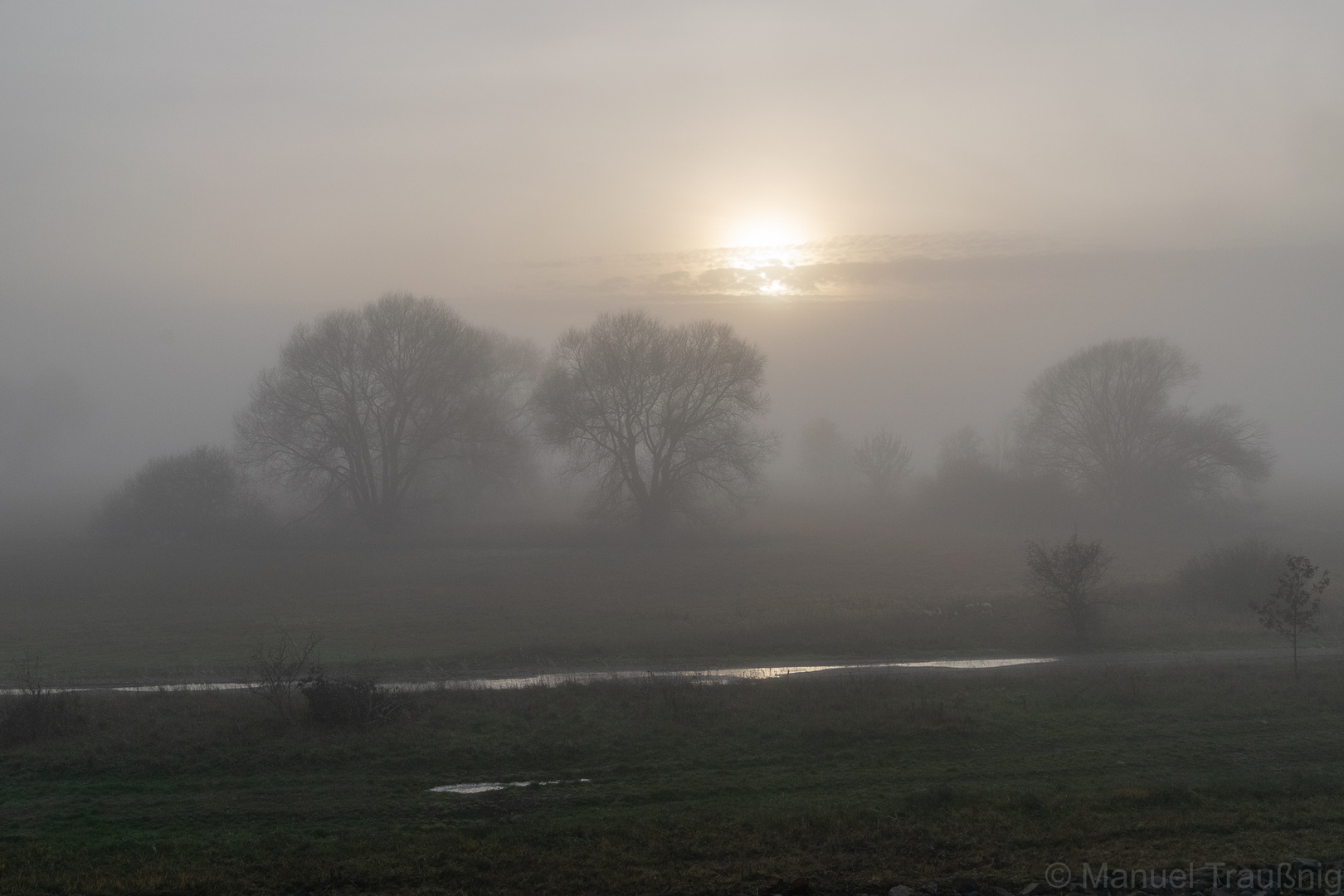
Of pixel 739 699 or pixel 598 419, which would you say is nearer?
pixel 739 699

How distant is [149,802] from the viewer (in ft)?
42.3

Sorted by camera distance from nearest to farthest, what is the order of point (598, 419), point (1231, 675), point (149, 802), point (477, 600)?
point (149, 802) < point (1231, 675) < point (477, 600) < point (598, 419)

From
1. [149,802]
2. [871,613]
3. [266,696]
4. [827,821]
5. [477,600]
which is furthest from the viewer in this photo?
[477,600]

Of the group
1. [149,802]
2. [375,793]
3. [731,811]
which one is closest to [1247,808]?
[731,811]

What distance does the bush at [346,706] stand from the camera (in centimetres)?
1647

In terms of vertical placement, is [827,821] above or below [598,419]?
below

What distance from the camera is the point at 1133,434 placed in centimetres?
7175

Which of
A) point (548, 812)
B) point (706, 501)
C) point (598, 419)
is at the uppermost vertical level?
point (598, 419)

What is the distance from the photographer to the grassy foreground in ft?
34.3

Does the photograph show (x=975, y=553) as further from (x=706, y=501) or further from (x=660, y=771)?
(x=660, y=771)

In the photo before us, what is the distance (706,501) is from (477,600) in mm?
34458

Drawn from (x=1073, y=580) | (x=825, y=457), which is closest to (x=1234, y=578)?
(x=1073, y=580)

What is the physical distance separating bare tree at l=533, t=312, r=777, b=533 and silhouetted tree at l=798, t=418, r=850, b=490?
201 ft

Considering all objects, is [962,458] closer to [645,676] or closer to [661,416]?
[661,416]
